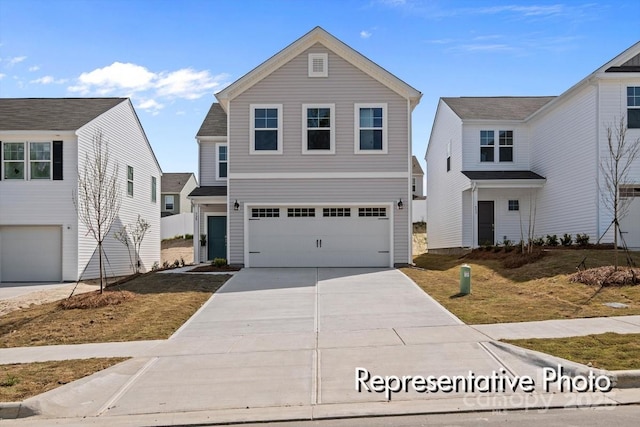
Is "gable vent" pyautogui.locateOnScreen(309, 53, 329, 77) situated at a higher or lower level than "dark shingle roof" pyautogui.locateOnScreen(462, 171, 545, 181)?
higher

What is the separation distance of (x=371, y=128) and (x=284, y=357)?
13.3 metres

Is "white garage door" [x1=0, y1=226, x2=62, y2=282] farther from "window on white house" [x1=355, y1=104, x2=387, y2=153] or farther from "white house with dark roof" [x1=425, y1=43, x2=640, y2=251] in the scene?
"white house with dark roof" [x1=425, y1=43, x2=640, y2=251]

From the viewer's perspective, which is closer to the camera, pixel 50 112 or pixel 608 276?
pixel 608 276

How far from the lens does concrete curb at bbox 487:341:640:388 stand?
7379mm

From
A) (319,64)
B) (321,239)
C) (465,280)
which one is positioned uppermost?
(319,64)

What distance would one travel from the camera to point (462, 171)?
25969 millimetres

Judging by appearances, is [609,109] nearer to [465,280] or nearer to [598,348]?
[465,280]

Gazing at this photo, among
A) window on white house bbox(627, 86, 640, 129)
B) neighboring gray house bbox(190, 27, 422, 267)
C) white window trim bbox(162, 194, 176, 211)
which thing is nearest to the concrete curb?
neighboring gray house bbox(190, 27, 422, 267)

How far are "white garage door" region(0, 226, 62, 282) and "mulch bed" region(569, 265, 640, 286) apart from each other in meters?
18.2

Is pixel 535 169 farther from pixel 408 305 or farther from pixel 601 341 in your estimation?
pixel 601 341

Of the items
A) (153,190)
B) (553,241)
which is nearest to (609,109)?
(553,241)

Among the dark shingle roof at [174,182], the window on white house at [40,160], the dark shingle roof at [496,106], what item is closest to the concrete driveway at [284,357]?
the window on white house at [40,160]

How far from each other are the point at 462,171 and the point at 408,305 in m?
13.8

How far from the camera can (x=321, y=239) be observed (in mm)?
20906
